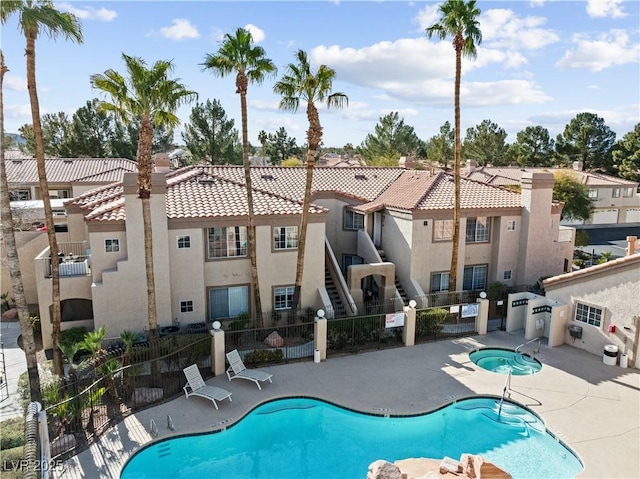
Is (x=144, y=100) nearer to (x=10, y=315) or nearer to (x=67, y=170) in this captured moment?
(x=10, y=315)

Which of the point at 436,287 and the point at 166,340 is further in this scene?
the point at 436,287

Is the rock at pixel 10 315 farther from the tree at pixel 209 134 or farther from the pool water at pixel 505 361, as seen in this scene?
the tree at pixel 209 134

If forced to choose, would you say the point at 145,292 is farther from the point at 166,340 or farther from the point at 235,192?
the point at 235,192

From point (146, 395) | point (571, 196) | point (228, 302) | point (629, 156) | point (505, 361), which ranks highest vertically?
point (629, 156)

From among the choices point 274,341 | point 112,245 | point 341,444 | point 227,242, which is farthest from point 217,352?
point 112,245

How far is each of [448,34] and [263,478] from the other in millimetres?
23173

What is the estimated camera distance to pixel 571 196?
42281 mm

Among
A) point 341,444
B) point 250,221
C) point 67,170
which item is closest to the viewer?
point 341,444

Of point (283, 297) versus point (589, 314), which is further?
point (283, 297)

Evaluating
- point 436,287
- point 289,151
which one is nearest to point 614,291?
point 436,287

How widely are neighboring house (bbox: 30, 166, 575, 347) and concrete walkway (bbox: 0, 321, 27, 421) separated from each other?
5.00 ft

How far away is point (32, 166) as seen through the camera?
46.2m

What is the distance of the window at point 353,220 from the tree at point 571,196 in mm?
21831

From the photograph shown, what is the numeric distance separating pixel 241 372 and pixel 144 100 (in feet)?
37.2
